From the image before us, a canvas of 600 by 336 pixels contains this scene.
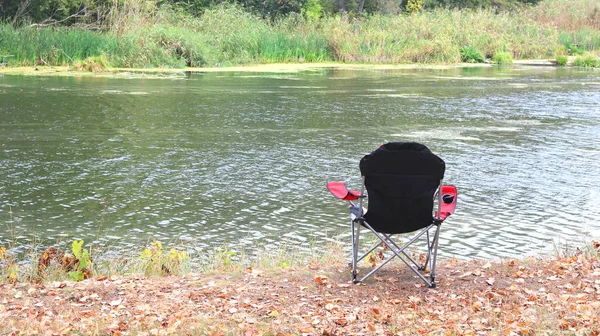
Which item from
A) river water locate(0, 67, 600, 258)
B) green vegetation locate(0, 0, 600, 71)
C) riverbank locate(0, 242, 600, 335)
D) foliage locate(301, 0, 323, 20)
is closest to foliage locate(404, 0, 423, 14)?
green vegetation locate(0, 0, 600, 71)

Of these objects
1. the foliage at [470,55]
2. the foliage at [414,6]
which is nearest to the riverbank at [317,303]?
the foliage at [470,55]

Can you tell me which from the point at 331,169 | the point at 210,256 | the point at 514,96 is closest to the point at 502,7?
the point at 514,96

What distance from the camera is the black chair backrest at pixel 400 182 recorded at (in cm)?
568

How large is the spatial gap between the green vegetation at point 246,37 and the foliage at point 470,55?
0.15 feet

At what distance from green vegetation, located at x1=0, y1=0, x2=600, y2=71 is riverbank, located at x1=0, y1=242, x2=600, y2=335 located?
2390 cm

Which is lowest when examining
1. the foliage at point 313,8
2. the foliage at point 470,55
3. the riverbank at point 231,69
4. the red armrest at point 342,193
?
the red armrest at point 342,193

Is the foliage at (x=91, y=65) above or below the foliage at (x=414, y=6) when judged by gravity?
below

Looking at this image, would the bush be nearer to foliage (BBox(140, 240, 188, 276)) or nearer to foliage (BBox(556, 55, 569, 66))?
foliage (BBox(556, 55, 569, 66))

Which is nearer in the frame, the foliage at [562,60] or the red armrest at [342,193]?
the red armrest at [342,193]

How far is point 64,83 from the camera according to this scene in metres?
24.1

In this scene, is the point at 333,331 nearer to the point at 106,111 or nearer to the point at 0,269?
the point at 0,269

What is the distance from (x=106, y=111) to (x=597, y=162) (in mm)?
10076

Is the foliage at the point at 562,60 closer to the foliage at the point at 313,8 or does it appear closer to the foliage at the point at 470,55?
the foliage at the point at 470,55

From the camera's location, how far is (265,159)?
41.9 feet
